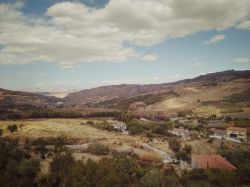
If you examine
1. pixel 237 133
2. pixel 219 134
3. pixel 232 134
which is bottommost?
pixel 219 134

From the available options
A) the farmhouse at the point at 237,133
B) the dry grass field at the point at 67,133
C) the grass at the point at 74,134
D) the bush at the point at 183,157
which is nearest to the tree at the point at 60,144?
the grass at the point at 74,134

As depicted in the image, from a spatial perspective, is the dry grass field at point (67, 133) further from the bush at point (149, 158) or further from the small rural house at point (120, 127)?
the bush at point (149, 158)

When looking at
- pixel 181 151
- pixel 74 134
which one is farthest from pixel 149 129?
pixel 181 151

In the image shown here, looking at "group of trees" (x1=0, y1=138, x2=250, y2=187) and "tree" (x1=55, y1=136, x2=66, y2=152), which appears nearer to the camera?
"group of trees" (x1=0, y1=138, x2=250, y2=187)

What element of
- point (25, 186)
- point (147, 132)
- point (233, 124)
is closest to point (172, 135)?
point (147, 132)

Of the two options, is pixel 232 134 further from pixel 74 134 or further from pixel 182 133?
pixel 74 134

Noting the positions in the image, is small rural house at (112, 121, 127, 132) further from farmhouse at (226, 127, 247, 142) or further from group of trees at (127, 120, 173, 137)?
farmhouse at (226, 127, 247, 142)

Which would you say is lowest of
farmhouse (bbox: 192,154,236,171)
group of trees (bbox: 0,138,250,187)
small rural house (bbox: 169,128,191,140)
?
small rural house (bbox: 169,128,191,140)

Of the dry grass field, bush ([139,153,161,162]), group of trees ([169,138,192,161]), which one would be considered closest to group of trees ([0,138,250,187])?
bush ([139,153,161,162])
